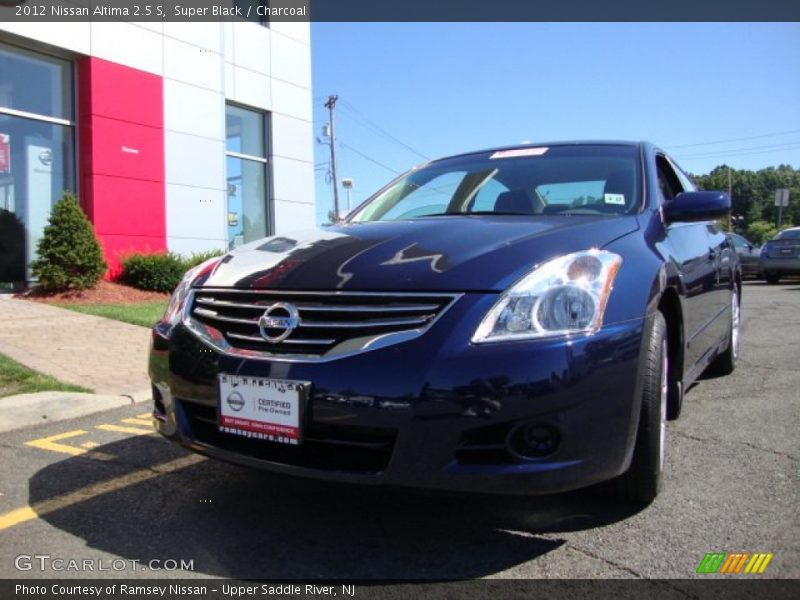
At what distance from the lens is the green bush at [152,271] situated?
449 inches

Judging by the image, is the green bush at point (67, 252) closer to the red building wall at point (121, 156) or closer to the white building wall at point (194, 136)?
the red building wall at point (121, 156)

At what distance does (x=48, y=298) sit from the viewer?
10.0m

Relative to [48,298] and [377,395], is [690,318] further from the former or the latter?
[48,298]

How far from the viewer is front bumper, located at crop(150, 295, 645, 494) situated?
2055mm

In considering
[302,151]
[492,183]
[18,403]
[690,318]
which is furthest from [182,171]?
[690,318]

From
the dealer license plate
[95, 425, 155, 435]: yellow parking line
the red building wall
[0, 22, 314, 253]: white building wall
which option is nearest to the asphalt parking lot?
the dealer license plate

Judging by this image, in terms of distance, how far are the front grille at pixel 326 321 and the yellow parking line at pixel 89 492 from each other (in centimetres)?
107

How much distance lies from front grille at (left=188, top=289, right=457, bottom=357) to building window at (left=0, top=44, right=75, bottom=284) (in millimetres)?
10103

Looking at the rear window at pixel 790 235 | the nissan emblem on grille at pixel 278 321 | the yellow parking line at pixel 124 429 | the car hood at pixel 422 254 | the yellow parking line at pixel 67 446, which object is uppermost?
the rear window at pixel 790 235

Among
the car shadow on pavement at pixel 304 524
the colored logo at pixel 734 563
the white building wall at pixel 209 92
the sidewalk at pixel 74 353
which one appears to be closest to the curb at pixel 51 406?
the sidewalk at pixel 74 353

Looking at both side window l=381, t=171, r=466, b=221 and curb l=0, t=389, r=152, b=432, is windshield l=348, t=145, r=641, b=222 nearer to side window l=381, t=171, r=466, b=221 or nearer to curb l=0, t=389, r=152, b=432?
side window l=381, t=171, r=466, b=221

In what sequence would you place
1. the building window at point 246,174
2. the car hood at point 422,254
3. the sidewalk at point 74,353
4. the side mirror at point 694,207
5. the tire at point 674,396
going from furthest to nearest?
the building window at point 246,174 < the sidewalk at point 74,353 < the tire at point 674,396 < the side mirror at point 694,207 < the car hood at point 422,254

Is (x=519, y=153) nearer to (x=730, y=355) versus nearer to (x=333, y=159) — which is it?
(x=730, y=355)

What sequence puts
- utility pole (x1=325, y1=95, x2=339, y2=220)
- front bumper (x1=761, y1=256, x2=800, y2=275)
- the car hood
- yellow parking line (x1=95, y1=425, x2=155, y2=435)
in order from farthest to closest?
utility pole (x1=325, y1=95, x2=339, y2=220)
front bumper (x1=761, y1=256, x2=800, y2=275)
yellow parking line (x1=95, y1=425, x2=155, y2=435)
the car hood
